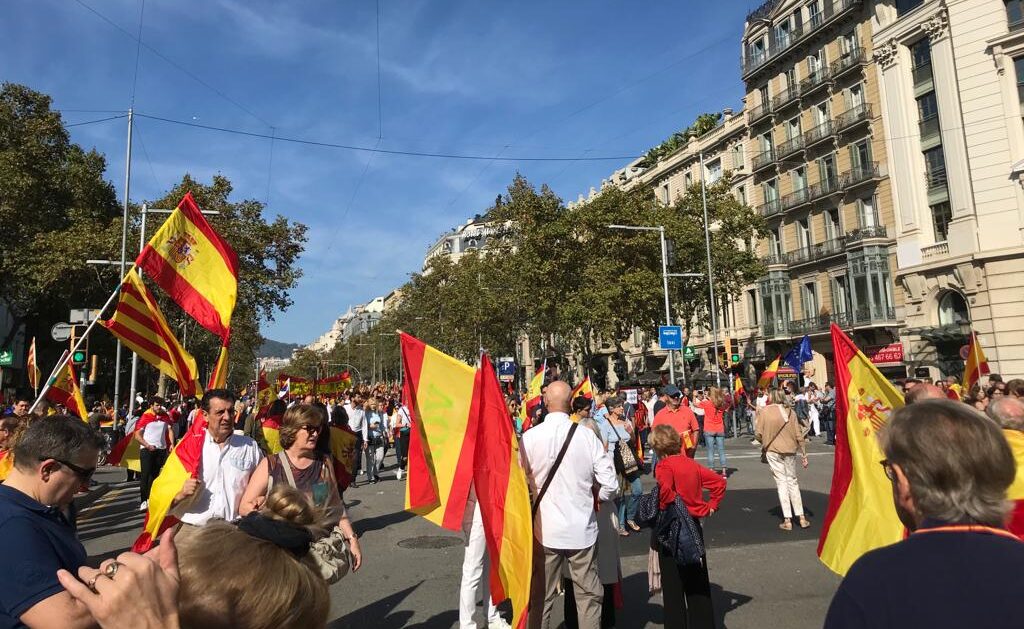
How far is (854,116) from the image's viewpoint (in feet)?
117

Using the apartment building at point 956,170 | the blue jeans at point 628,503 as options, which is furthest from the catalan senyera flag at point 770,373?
the blue jeans at point 628,503

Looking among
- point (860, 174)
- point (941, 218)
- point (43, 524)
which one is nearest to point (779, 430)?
point (43, 524)

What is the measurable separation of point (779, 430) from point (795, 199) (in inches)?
1370

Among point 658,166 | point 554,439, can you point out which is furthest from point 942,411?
point 658,166

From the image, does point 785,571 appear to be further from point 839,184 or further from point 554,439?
point 839,184

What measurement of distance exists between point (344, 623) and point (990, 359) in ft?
98.0

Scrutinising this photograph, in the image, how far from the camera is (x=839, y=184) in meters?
36.7

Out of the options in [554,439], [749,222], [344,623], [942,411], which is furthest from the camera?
[749,222]

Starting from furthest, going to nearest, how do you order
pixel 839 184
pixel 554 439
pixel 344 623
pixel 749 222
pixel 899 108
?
pixel 839 184, pixel 749 222, pixel 899 108, pixel 344 623, pixel 554 439

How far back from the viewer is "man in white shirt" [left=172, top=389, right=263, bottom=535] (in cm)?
452

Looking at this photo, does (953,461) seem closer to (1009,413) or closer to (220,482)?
(1009,413)

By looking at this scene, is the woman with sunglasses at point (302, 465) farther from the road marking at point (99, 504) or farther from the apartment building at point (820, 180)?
the apartment building at point (820, 180)

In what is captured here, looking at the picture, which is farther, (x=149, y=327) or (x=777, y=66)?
(x=777, y=66)

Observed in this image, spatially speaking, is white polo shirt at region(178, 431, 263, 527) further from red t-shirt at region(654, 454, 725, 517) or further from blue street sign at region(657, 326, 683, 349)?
blue street sign at region(657, 326, 683, 349)
